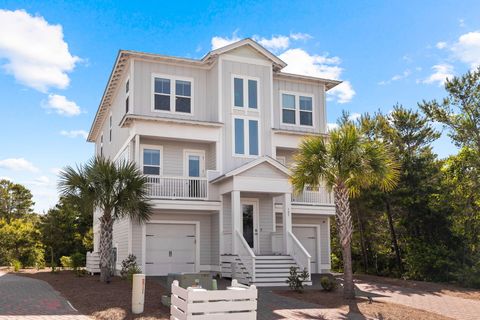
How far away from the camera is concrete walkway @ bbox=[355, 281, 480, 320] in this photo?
15.0 m

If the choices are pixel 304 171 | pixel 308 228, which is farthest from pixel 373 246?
pixel 304 171

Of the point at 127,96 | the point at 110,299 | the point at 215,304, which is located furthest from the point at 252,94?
the point at 215,304

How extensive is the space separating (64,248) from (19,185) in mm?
22767

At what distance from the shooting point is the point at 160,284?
1864 cm

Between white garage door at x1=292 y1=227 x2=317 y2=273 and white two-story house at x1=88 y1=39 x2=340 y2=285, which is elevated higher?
white two-story house at x1=88 y1=39 x2=340 y2=285

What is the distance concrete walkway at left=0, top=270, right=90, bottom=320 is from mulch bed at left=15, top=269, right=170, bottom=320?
341 mm

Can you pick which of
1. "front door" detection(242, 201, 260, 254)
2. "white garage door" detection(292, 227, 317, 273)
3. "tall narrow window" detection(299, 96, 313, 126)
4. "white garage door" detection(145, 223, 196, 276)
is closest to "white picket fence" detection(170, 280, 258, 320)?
"white garage door" detection(145, 223, 196, 276)

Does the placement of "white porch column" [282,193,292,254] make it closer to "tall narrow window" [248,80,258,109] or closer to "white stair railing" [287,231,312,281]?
"white stair railing" [287,231,312,281]

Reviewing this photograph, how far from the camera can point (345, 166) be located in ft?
52.3

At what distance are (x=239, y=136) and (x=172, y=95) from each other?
12.0 feet

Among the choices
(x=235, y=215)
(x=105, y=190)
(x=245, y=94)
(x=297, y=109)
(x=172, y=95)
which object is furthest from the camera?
(x=297, y=109)

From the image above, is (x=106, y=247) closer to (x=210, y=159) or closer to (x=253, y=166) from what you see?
(x=253, y=166)

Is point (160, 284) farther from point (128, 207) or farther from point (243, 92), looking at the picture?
point (243, 92)

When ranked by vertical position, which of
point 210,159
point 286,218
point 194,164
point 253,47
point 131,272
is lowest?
point 131,272
